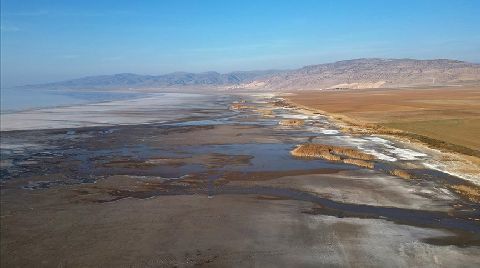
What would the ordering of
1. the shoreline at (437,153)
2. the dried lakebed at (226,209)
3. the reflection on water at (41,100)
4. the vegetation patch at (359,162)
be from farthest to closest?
the reflection on water at (41,100) → the vegetation patch at (359,162) → the shoreline at (437,153) → the dried lakebed at (226,209)

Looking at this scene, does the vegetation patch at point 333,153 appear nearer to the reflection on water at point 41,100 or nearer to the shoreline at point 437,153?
the shoreline at point 437,153

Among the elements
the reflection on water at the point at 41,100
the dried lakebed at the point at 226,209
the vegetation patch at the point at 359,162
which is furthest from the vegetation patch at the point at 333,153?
the reflection on water at the point at 41,100

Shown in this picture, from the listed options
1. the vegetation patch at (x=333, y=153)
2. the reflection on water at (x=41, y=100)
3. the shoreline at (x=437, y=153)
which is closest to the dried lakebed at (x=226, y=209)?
the vegetation patch at (x=333, y=153)

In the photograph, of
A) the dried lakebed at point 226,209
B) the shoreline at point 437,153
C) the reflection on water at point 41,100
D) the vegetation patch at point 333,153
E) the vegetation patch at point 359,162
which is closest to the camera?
the dried lakebed at point 226,209

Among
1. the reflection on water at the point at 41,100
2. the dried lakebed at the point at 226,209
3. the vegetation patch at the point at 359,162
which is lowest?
the reflection on water at the point at 41,100

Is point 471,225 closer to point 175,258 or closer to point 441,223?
point 441,223

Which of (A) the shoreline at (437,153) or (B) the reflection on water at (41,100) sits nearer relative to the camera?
(A) the shoreline at (437,153)

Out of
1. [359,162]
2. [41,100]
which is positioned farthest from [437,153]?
[41,100]

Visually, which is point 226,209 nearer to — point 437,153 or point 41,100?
point 437,153

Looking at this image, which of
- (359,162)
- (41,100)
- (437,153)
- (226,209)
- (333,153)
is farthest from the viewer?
(41,100)

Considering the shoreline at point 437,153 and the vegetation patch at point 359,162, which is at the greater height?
the vegetation patch at point 359,162
